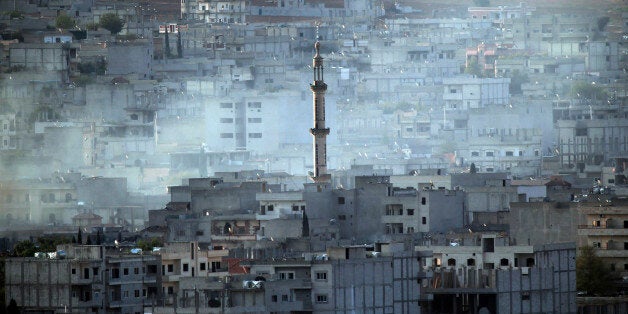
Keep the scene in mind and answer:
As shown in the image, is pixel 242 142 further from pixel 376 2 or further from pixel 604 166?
pixel 376 2

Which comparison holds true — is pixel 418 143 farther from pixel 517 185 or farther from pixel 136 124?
pixel 517 185

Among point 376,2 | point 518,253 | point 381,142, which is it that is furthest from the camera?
point 376,2

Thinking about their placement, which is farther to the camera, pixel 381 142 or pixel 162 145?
pixel 381 142

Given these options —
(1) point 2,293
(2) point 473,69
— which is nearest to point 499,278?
(1) point 2,293

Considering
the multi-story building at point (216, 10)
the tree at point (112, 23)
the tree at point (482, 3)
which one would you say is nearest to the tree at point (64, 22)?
the tree at point (112, 23)

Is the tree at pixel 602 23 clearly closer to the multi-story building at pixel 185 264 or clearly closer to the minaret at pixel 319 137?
the minaret at pixel 319 137

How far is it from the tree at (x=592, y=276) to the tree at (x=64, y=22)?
272 ft

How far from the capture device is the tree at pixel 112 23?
16150cm

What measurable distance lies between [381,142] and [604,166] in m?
23.8

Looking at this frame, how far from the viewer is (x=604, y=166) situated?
379 feet

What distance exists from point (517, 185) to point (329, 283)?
1166 inches

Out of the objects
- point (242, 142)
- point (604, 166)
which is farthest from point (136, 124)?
point (604, 166)

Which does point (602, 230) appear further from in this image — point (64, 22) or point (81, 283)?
point (64, 22)

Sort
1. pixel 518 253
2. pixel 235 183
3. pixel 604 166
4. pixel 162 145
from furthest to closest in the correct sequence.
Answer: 1. pixel 162 145
2. pixel 604 166
3. pixel 235 183
4. pixel 518 253
